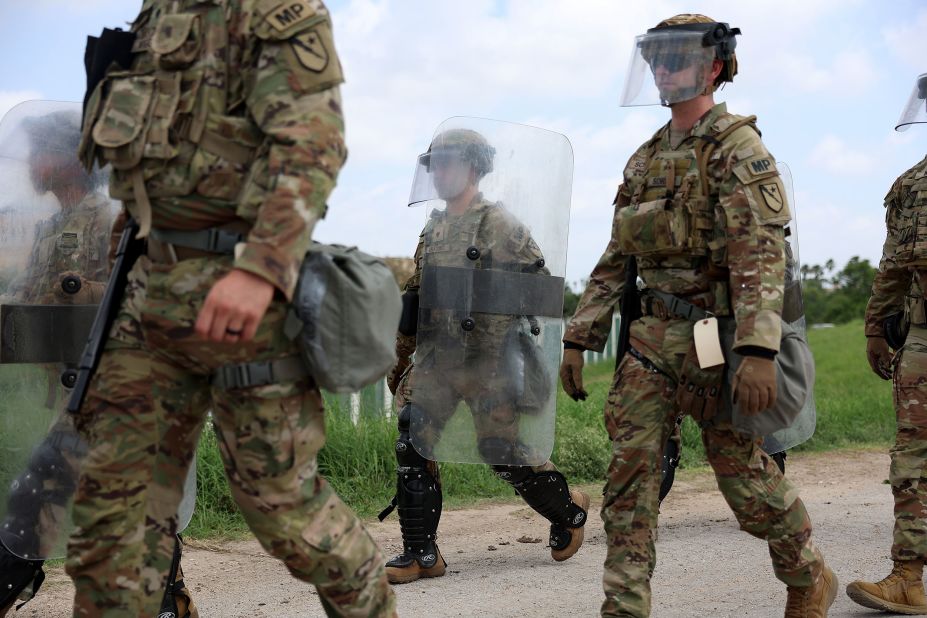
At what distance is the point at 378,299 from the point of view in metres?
2.77

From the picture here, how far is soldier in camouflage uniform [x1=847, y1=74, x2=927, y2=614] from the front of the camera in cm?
432

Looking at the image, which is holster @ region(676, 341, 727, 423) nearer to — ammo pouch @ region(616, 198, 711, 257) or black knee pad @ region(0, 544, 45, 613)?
ammo pouch @ region(616, 198, 711, 257)

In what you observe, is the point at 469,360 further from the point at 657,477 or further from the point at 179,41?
the point at 179,41

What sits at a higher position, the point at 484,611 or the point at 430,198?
the point at 430,198

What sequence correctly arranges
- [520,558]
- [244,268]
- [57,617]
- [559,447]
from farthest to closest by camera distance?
[559,447], [520,558], [57,617], [244,268]

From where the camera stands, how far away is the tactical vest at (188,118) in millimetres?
2656

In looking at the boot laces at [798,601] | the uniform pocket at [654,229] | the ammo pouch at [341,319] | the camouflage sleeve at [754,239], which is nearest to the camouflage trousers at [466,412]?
the uniform pocket at [654,229]

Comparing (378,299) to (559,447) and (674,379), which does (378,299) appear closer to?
(674,379)

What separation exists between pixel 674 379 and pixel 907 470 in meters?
1.44

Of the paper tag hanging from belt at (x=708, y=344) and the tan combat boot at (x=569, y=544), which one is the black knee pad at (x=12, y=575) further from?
the tan combat boot at (x=569, y=544)

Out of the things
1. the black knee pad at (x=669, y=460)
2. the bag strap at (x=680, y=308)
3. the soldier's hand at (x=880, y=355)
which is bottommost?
the black knee pad at (x=669, y=460)

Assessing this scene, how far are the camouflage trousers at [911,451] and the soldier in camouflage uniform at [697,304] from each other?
68cm

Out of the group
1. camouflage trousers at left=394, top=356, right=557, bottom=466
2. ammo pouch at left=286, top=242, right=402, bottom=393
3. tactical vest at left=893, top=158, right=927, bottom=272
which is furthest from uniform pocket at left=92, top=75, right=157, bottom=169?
tactical vest at left=893, top=158, right=927, bottom=272

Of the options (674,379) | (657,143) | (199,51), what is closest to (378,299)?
(199,51)
